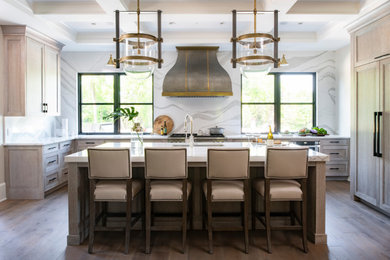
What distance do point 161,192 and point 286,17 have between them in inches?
126

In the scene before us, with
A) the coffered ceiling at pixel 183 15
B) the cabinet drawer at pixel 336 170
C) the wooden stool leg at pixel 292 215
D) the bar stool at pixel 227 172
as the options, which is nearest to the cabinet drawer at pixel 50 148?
the coffered ceiling at pixel 183 15

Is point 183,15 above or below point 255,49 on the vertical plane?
above

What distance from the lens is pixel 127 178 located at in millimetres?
2684

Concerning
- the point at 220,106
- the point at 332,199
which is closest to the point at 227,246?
the point at 332,199

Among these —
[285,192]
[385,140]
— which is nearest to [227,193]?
[285,192]

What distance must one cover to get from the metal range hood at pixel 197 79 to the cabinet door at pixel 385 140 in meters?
2.64

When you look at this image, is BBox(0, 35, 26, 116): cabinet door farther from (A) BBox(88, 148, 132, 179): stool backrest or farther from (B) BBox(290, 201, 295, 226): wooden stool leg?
(B) BBox(290, 201, 295, 226): wooden stool leg

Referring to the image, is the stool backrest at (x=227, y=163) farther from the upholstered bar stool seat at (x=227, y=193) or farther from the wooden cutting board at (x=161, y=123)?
the wooden cutting board at (x=161, y=123)

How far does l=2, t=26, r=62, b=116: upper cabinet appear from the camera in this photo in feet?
14.5

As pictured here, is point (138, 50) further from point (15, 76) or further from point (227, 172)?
point (15, 76)

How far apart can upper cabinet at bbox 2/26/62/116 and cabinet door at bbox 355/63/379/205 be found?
5.15m

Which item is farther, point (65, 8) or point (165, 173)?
point (65, 8)

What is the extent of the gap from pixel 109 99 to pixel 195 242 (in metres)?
4.43

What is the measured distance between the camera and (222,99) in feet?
20.4
